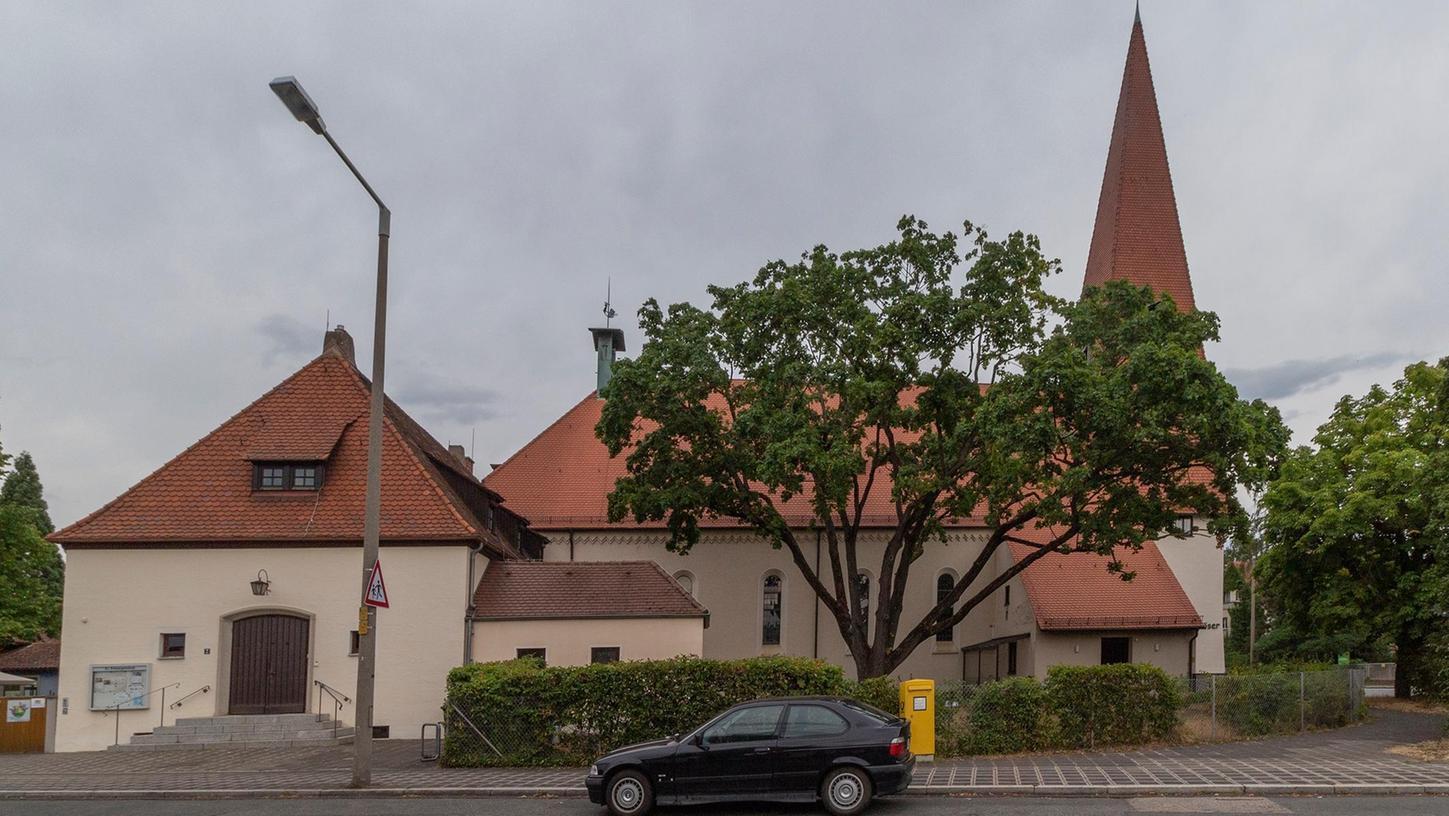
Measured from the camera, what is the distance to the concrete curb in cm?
1377

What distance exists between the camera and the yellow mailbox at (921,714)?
16.6 meters

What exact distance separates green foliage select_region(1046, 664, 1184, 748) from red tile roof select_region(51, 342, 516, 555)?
1194 centimetres

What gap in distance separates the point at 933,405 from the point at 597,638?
28.5 feet

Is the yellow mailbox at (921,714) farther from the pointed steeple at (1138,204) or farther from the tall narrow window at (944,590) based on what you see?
the pointed steeple at (1138,204)

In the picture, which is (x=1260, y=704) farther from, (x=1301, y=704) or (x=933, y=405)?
(x=933, y=405)

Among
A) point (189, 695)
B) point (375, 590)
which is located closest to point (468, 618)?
point (189, 695)

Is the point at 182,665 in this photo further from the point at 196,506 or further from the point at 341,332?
the point at 341,332

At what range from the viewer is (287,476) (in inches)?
945

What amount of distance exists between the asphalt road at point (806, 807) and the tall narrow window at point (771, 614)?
18338 millimetres

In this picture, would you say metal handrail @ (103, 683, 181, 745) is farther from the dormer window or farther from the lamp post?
the lamp post

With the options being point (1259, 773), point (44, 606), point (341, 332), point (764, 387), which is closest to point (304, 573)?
point (341, 332)

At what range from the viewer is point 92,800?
49.5ft

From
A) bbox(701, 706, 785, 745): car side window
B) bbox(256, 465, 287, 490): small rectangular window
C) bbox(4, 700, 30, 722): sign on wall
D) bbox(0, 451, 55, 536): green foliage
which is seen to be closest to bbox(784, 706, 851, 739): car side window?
bbox(701, 706, 785, 745): car side window

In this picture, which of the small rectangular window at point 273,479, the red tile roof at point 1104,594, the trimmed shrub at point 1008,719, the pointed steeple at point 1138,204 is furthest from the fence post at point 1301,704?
the small rectangular window at point 273,479
